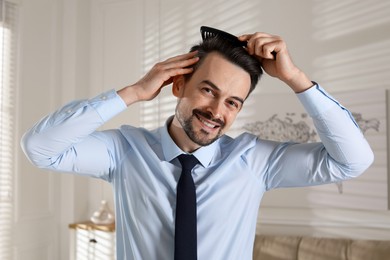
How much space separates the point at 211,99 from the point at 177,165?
9.2 inches

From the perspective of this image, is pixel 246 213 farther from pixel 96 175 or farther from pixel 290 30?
pixel 290 30

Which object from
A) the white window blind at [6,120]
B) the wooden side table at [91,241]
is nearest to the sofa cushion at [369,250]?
the wooden side table at [91,241]

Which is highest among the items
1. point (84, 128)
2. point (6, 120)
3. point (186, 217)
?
point (6, 120)

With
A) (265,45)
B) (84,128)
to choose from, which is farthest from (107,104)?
(265,45)

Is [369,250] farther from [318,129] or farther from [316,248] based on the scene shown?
[318,129]

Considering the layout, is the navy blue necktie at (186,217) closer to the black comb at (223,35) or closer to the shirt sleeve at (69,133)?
the shirt sleeve at (69,133)

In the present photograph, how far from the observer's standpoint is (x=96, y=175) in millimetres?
Answer: 1454

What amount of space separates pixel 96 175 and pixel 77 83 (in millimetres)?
2796

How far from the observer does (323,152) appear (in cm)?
137

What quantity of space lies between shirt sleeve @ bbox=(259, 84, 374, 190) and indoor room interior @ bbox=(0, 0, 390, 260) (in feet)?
5.28

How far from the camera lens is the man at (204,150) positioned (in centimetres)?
128

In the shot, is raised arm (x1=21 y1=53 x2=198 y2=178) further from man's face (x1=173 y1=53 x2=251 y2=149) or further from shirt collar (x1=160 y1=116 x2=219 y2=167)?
shirt collar (x1=160 y1=116 x2=219 y2=167)

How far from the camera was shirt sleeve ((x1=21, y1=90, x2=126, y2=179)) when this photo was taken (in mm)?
1267

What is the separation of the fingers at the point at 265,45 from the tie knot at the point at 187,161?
0.36 metres
